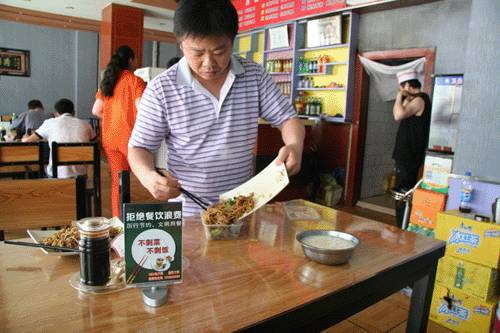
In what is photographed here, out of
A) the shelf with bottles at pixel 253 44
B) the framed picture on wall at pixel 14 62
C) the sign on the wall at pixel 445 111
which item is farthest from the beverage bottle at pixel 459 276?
the framed picture on wall at pixel 14 62

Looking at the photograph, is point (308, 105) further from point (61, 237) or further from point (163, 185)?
point (61, 237)

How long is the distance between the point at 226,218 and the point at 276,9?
572 centimetres

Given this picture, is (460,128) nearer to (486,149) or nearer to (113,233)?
(486,149)

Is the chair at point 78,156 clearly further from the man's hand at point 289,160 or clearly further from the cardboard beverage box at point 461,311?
the cardboard beverage box at point 461,311

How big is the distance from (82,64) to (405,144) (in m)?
10.0

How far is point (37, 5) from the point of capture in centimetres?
893

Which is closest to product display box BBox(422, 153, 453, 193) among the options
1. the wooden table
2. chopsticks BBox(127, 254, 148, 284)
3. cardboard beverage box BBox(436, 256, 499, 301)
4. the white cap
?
cardboard beverage box BBox(436, 256, 499, 301)

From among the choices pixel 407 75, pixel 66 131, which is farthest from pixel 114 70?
pixel 407 75

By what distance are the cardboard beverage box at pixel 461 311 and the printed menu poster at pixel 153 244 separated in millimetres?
2272

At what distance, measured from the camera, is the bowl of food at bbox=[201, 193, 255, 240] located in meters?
1.32

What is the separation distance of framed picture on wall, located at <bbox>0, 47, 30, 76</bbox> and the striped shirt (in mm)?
11307

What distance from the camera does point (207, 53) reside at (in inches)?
54.9

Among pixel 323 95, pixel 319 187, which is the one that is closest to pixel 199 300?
pixel 319 187

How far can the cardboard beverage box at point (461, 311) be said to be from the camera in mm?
2439
